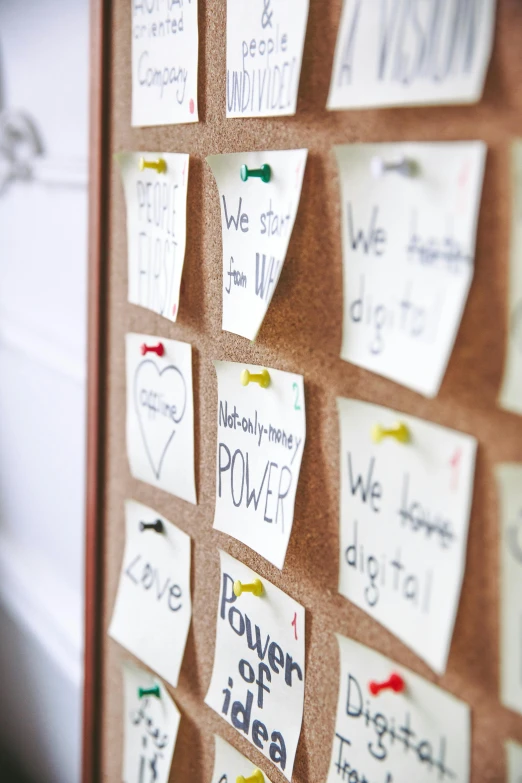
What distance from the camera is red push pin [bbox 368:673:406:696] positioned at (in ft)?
1.67

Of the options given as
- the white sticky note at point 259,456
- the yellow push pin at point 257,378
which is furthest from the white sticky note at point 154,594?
the yellow push pin at point 257,378

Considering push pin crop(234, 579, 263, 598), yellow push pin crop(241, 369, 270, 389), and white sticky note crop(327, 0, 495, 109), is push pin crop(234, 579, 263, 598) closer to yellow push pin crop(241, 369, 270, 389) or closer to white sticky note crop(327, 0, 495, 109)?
yellow push pin crop(241, 369, 270, 389)

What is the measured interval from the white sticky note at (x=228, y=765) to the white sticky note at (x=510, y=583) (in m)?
0.30

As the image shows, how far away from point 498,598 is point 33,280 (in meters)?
0.97

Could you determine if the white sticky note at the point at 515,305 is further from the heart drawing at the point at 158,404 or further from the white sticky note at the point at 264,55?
the heart drawing at the point at 158,404

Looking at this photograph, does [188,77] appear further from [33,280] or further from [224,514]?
[33,280]

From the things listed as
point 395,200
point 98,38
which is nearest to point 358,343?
point 395,200

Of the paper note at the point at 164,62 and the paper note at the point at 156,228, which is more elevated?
the paper note at the point at 164,62

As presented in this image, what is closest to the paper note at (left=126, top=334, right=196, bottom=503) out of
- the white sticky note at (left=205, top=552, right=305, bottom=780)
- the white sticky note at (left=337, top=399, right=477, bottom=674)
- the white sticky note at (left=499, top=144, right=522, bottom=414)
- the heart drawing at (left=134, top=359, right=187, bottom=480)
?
the heart drawing at (left=134, top=359, right=187, bottom=480)

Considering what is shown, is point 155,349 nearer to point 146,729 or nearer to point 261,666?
point 261,666

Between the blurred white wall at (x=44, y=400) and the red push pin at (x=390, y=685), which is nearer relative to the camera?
the red push pin at (x=390, y=685)

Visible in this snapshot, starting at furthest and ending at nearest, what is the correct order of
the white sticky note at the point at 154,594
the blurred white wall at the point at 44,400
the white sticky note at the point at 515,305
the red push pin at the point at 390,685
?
the blurred white wall at the point at 44,400
the white sticky note at the point at 154,594
the red push pin at the point at 390,685
the white sticky note at the point at 515,305

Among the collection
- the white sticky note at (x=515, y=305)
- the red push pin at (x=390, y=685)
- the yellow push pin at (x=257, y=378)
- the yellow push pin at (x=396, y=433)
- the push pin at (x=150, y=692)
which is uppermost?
the white sticky note at (x=515, y=305)

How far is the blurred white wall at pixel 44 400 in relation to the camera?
107cm
